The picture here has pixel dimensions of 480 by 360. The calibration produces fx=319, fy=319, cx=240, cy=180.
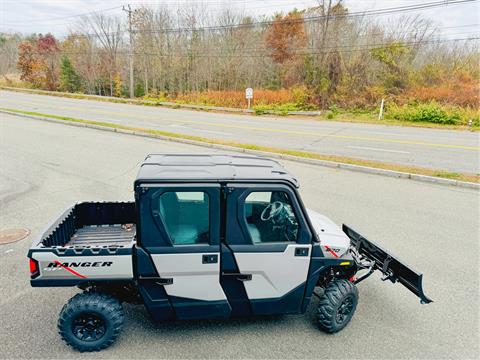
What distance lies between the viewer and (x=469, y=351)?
3.32 meters

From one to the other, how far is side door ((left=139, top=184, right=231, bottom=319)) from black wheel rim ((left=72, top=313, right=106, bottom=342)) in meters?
0.61

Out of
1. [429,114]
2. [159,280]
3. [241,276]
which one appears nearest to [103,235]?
[159,280]

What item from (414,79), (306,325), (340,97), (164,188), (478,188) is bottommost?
(306,325)

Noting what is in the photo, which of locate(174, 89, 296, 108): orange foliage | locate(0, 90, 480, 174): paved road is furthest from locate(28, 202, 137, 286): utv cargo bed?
locate(174, 89, 296, 108): orange foliage

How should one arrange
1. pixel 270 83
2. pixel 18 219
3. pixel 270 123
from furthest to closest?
pixel 270 83 < pixel 270 123 < pixel 18 219

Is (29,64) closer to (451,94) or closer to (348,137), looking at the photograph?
(348,137)

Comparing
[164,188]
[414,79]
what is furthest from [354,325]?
[414,79]

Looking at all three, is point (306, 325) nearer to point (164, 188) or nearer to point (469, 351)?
point (469, 351)

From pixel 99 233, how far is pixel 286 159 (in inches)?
301

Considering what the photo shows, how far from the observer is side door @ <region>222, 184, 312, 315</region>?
312cm

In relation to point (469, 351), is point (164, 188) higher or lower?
higher

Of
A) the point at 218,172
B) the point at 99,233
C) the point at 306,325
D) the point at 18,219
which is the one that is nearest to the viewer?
the point at 218,172

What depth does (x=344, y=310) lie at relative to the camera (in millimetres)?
3584

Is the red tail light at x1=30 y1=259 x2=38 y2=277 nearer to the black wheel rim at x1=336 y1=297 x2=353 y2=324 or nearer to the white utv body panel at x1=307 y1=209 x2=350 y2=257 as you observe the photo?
the white utv body panel at x1=307 y1=209 x2=350 y2=257
